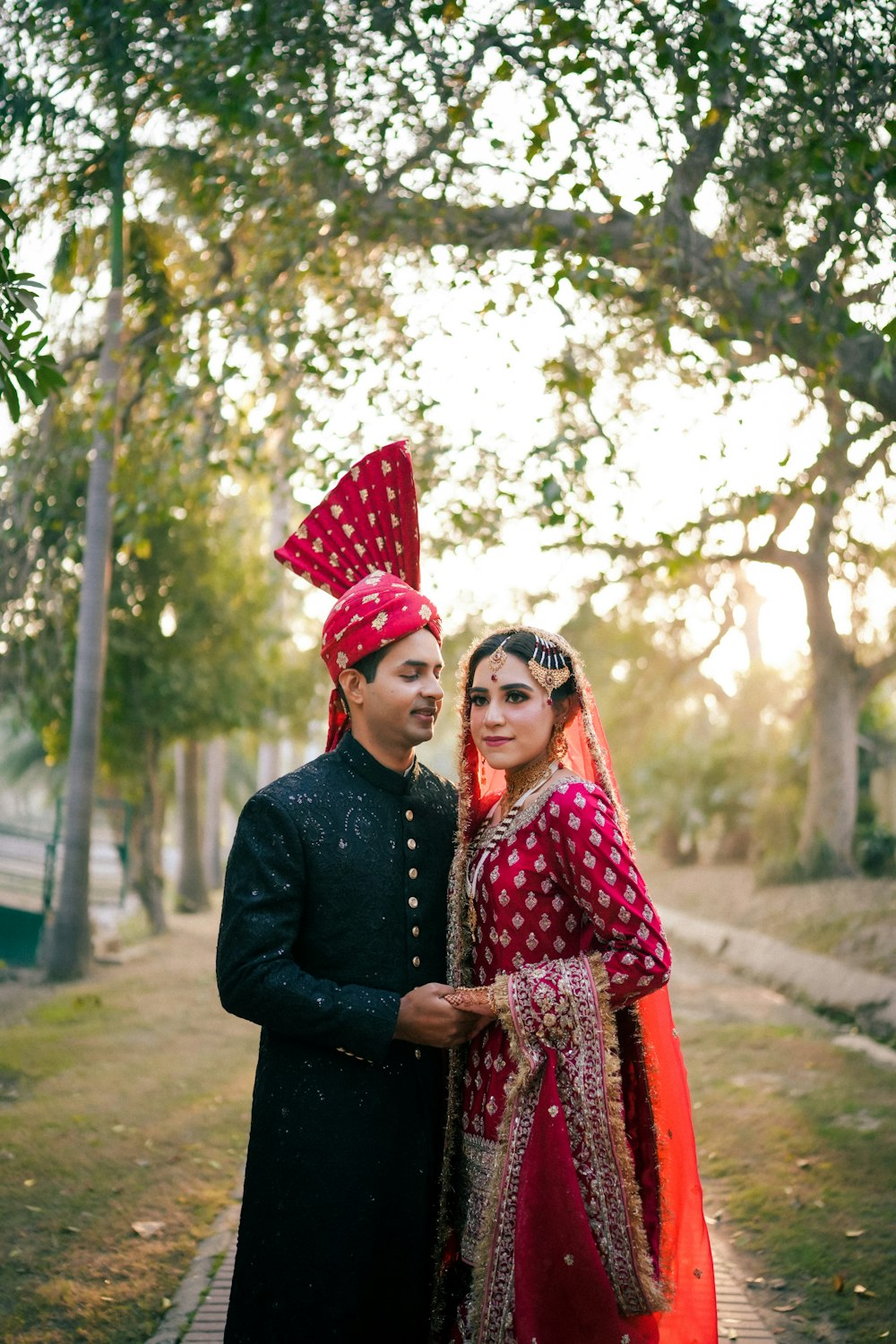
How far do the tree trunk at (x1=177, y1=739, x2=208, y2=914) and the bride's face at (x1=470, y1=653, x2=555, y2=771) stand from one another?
12963 millimetres

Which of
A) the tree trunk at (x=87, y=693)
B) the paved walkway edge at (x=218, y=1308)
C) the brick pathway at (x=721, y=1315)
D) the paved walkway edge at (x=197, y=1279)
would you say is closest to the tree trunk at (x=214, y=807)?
the tree trunk at (x=87, y=693)

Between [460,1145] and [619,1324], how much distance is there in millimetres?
529

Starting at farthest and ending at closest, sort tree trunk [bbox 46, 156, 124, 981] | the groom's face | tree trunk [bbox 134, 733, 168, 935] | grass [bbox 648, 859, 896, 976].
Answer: tree trunk [bbox 134, 733, 168, 935]
grass [bbox 648, 859, 896, 976]
tree trunk [bbox 46, 156, 124, 981]
the groom's face

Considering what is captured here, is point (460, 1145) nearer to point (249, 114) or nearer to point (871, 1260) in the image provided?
point (871, 1260)

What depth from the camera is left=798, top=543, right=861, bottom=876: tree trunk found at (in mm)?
13742

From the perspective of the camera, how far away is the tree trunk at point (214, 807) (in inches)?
770

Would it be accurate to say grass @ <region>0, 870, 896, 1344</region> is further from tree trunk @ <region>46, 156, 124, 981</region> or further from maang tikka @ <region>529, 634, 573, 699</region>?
maang tikka @ <region>529, 634, 573, 699</region>

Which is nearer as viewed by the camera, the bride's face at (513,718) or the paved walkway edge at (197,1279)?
the bride's face at (513,718)

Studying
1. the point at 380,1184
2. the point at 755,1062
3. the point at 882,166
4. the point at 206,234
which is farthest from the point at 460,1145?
the point at 206,234

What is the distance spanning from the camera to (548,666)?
2852mm

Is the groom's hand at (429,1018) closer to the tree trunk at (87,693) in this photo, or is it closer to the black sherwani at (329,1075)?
the black sherwani at (329,1075)

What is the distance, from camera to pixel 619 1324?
2.49 m

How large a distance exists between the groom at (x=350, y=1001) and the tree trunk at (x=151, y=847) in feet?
35.6

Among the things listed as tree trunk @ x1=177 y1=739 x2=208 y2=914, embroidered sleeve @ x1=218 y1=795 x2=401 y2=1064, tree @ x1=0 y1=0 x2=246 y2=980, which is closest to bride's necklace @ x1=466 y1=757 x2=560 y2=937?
embroidered sleeve @ x1=218 y1=795 x2=401 y2=1064
